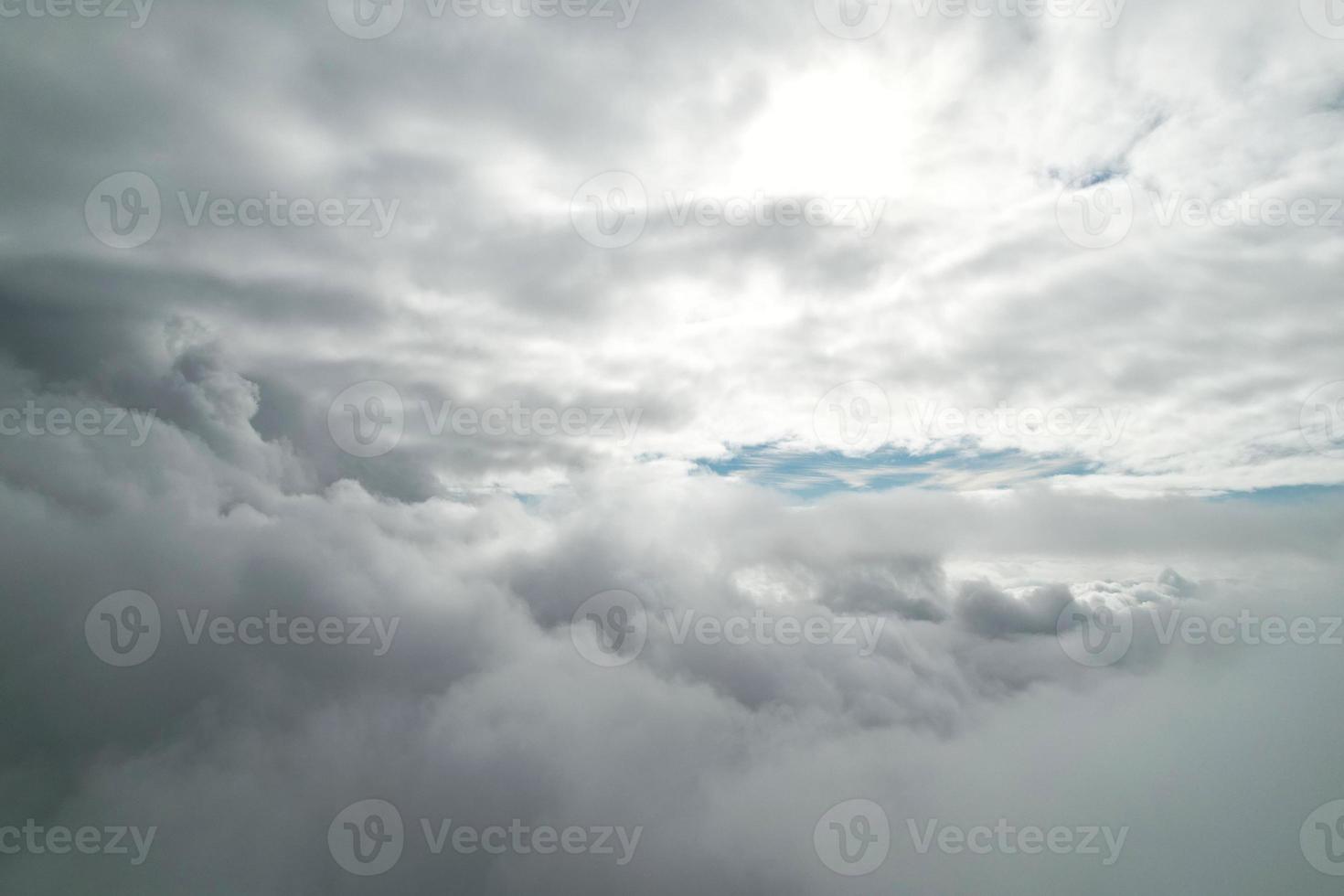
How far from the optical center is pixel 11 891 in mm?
198250

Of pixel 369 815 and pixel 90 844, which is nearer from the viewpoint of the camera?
pixel 369 815

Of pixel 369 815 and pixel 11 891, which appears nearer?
pixel 369 815

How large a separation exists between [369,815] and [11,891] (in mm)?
205949

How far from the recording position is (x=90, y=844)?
645ft

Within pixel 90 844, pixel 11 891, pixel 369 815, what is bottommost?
pixel 11 891

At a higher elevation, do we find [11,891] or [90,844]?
[90,844]

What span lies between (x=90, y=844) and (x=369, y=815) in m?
173

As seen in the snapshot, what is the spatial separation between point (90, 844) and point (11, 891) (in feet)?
Answer: 118

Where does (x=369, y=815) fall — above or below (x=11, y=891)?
above

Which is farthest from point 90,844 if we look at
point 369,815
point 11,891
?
point 369,815

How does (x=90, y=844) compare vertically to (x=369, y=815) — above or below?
below

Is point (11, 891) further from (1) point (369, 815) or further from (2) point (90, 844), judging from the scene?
(1) point (369, 815)
